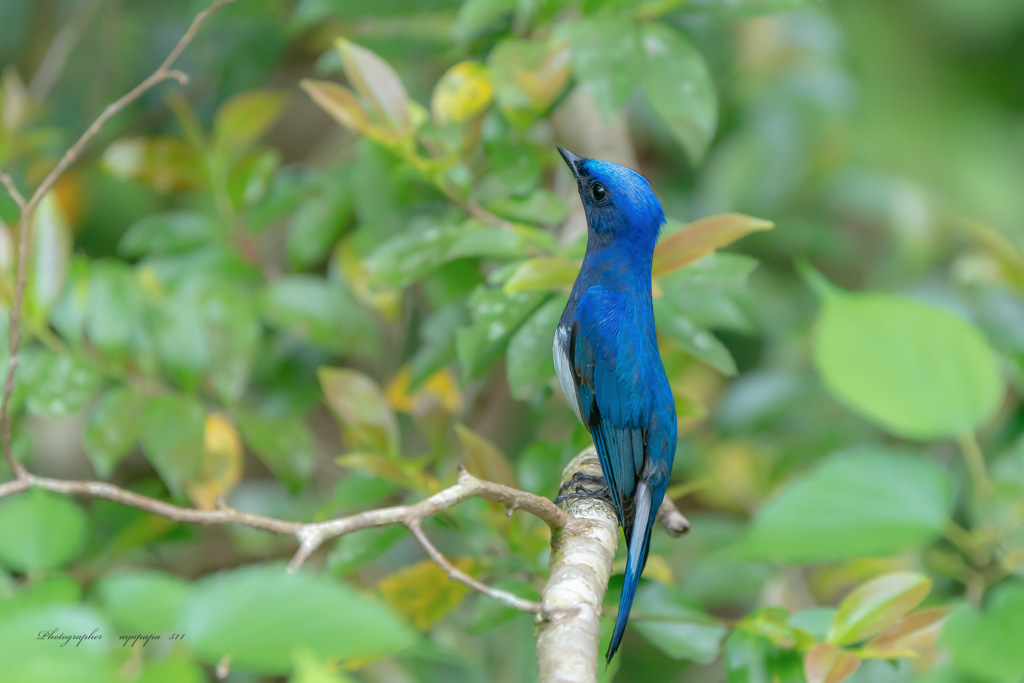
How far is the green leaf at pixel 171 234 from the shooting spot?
284 cm

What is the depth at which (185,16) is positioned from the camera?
4.02m

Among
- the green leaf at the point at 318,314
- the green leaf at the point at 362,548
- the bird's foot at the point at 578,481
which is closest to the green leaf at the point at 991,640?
the bird's foot at the point at 578,481

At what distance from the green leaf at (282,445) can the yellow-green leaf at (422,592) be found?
49 centimetres

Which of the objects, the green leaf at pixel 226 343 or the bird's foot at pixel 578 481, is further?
the green leaf at pixel 226 343

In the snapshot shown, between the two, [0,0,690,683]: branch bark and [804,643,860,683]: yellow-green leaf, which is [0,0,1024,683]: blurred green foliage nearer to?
[804,643,860,683]: yellow-green leaf

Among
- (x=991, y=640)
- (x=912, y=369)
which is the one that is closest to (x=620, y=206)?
(x=912, y=369)

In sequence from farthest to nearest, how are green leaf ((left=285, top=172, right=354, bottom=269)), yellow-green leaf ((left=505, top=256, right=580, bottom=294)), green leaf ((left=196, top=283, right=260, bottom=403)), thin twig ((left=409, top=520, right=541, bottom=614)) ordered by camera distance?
green leaf ((left=285, top=172, right=354, bottom=269)), green leaf ((left=196, top=283, right=260, bottom=403)), yellow-green leaf ((left=505, top=256, right=580, bottom=294)), thin twig ((left=409, top=520, right=541, bottom=614))

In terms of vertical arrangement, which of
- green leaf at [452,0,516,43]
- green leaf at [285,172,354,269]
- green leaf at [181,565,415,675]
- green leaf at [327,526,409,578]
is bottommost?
green leaf at [327,526,409,578]

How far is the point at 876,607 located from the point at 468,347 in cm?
105

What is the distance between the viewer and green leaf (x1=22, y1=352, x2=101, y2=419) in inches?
86.7

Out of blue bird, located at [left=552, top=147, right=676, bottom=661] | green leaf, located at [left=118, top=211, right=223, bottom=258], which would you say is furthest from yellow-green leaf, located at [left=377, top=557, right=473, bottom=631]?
green leaf, located at [left=118, top=211, right=223, bottom=258]

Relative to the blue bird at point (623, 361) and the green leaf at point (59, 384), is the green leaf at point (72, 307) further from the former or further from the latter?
the blue bird at point (623, 361)

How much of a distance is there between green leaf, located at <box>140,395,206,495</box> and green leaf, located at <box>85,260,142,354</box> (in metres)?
0.21

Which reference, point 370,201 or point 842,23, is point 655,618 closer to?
point 370,201
